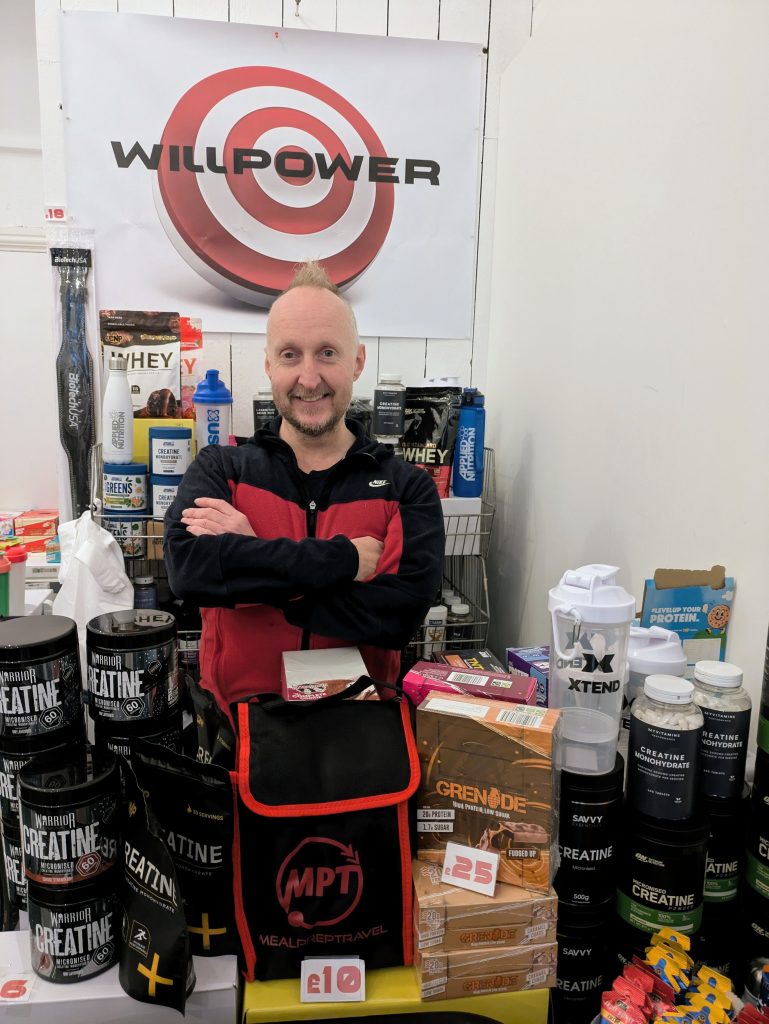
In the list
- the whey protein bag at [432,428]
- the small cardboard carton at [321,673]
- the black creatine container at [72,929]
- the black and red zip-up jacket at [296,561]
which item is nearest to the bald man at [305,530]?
the black and red zip-up jacket at [296,561]

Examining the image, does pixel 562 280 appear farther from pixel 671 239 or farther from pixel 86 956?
pixel 86 956

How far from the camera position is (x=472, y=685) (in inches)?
52.9

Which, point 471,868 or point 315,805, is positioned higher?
point 315,805

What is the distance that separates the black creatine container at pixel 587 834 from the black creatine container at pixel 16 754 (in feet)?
2.64

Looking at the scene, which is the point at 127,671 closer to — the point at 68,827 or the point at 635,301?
the point at 68,827

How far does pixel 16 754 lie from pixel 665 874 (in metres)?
1.04

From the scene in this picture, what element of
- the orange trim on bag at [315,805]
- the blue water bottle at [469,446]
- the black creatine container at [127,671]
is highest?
the blue water bottle at [469,446]

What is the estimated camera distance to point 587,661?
1.33 metres

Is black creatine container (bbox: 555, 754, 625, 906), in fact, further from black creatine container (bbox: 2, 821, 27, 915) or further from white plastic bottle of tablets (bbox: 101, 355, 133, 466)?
white plastic bottle of tablets (bbox: 101, 355, 133, 466)

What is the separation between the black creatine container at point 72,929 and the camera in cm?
106

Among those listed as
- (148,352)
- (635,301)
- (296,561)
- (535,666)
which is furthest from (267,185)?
(535,666)

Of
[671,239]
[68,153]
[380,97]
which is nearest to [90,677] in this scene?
[671,239]

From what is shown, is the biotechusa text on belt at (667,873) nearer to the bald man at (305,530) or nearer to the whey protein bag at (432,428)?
the bald man at (305,530)

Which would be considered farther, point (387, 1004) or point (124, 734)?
point (124, 734)
